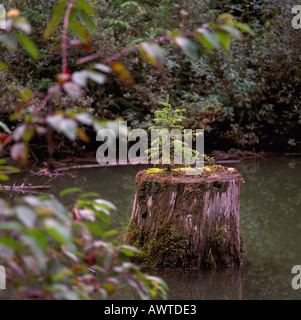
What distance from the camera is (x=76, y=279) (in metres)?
1.30

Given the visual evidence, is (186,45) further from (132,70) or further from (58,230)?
(132,70)

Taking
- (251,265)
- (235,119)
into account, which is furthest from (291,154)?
(251,265)

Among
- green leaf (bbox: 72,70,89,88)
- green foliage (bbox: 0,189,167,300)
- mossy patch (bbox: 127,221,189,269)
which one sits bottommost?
mossy patch (bbox: 127,221,189,269)

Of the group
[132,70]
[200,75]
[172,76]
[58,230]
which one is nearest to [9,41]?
[58,230]

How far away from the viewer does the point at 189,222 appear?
3.76 meters

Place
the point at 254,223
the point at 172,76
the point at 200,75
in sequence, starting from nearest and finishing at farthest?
1. the point at 254,223
2. the point at 200,75
3. the point at 172,76

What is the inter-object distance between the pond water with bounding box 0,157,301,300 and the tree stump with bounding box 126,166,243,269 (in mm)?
131

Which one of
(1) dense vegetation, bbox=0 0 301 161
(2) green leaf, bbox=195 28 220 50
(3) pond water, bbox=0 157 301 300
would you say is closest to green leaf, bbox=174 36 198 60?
(2) green leaf, bbox=195 28 220 50

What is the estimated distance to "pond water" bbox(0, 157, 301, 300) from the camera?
350 cm

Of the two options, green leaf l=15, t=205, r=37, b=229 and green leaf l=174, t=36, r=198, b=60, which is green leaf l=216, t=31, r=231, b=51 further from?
green leaf l=15, t=205, r=37, b=229

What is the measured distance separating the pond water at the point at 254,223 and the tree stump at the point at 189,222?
0.43 ft

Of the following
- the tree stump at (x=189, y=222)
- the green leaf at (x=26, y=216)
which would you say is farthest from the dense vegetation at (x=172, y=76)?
the green leaf at (x=26, y=216)

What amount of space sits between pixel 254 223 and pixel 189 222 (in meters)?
1.78
